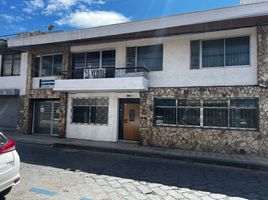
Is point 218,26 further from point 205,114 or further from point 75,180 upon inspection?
point 75,180

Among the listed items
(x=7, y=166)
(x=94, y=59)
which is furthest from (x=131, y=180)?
(x=94, y=59)

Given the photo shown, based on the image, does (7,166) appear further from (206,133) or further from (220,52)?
(220,52)

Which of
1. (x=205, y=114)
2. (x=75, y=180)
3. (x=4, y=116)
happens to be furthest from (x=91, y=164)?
(x=4, y=116)

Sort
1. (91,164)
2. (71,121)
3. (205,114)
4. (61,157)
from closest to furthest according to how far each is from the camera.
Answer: (91,164) → (61,157) → (205,114) → (71,121)

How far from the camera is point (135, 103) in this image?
35.1 feet

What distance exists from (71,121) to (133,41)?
621 centimetres

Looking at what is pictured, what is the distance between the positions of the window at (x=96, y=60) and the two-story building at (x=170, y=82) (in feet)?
0.20

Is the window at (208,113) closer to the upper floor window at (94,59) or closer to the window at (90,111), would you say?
the window at (90,111)

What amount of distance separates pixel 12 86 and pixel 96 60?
682cm

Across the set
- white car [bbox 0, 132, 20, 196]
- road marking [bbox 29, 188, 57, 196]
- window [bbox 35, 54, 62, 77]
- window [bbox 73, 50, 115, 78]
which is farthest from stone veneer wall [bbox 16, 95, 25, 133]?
white car [bbox 0, 132, 20, 196]

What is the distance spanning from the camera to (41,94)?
12.5 metres

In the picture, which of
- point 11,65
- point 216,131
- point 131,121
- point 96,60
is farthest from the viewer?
point 11,65

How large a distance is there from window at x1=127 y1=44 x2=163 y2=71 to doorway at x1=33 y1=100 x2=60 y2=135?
5.95 metres

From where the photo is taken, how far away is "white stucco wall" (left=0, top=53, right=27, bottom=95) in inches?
518
